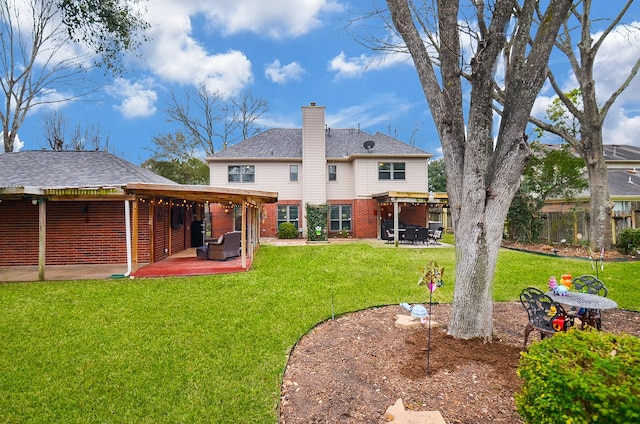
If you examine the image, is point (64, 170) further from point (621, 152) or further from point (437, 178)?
point (621, 152)

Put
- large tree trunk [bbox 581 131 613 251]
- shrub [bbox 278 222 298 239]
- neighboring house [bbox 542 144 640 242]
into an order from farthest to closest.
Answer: shrub [bbox 278 222 298 239] < neighboring house [bbox 542 144 640 242] < large tree trunk [bbox 581 131 613 251]

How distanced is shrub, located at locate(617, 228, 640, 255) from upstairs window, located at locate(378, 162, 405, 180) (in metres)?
10.0

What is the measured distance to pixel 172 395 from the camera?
3146mm

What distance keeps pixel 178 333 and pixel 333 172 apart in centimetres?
1565

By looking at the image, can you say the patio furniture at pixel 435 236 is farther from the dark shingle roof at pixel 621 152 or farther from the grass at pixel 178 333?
the dark shingle roof at pixel 621 152

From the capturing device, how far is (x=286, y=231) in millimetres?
18328

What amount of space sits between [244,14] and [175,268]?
37.8 feet

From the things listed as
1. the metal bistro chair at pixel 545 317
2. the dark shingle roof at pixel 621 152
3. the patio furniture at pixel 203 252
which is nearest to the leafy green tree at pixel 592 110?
the metal bistro chair at pixel 545 317

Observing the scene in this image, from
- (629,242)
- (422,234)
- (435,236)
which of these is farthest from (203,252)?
(629,242)

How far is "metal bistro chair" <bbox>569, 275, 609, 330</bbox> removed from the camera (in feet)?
14.1

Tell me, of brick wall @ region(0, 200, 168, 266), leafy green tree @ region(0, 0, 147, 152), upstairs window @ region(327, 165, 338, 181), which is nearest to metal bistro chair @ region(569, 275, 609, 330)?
brick wall @ region(0, 200, 168, 266)

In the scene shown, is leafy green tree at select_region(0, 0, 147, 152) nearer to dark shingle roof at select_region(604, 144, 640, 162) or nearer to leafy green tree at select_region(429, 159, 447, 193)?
leafy green tree at select_region(429, 159, 447, 193)

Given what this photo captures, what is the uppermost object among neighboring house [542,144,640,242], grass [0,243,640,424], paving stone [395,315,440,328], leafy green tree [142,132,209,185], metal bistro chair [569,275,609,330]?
leafy green tree [142,132,209,185]

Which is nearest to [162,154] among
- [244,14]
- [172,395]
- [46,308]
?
[244,14]
